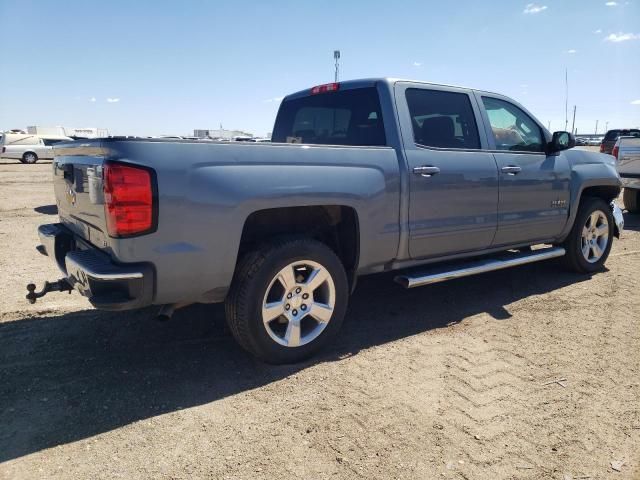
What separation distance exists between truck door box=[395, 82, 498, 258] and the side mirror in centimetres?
103

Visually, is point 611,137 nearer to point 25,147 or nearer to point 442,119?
point 442,119

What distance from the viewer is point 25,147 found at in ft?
95.6

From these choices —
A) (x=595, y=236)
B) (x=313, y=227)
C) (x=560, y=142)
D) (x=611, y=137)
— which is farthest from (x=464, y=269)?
(x=611, y=137)

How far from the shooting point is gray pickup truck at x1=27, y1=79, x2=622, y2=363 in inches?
105

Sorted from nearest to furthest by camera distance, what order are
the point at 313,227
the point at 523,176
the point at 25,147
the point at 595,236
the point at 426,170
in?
the point at 313,227 < the point at 426,170 < the point at 523,176 < the point at 595,236 < the point at 25,147

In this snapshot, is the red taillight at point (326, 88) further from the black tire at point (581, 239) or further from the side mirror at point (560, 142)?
the black tire at point (581, 239)

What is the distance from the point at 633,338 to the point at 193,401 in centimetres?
337

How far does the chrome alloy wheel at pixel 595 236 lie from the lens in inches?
221

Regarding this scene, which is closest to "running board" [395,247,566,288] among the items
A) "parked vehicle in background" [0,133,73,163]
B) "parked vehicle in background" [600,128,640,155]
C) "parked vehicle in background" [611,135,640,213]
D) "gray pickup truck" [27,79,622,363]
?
"gray pickup truck" [27,79,622,363]

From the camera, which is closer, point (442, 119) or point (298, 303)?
point (298, 303)

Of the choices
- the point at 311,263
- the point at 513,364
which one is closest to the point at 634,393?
the point at 513,364

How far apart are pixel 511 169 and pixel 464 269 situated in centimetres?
108

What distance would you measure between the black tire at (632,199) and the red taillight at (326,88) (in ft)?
29.8

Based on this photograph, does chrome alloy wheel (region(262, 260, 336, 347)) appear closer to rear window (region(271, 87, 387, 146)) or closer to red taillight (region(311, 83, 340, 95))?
A: rear window (region(271, 87, 387, 146))
